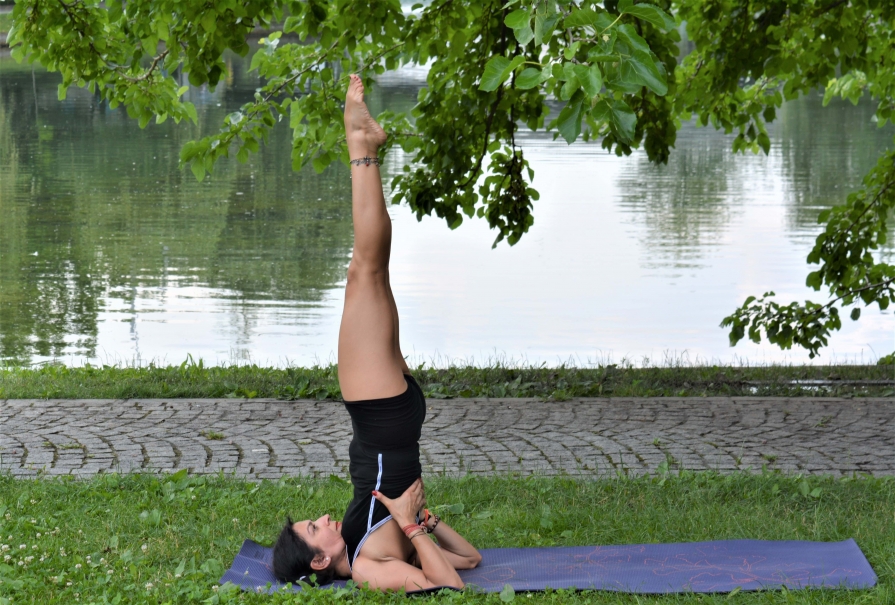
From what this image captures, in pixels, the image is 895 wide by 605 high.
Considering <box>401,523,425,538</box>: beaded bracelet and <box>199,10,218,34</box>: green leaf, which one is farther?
<box>199,10,218,34</box>: green leaf

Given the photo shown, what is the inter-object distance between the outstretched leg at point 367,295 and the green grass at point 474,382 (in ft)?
11.8

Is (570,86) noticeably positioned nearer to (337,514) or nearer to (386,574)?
(386,574)

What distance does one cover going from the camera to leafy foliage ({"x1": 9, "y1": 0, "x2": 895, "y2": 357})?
8.04 meters

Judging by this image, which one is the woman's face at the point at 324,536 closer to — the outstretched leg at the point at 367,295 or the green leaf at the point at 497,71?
the outstretched leg at the point at 367,295

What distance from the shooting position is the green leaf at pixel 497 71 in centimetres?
350

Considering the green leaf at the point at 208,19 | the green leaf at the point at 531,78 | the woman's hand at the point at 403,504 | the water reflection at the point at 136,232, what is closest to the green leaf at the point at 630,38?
the green leaf at the point at 531,78

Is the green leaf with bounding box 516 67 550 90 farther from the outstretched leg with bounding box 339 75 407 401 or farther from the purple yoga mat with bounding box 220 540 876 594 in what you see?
the purple yoga mat with bounding box 220 540 876 594

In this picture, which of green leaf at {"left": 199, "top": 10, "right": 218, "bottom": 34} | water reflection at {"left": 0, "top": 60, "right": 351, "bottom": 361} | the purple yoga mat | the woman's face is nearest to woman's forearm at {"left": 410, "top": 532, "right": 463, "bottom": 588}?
the purple yoga mat

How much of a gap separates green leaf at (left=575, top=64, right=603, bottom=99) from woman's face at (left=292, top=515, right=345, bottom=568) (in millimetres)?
2482

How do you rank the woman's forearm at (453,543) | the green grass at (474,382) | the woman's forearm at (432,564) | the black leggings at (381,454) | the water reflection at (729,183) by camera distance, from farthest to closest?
the water reflection at (729,183) → the green grass at (474,382) → the woman's forearm at (453,543) → the black leggings at (381,454) → the woman's forearm at (432,564)

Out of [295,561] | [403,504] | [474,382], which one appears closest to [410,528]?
[403,504]

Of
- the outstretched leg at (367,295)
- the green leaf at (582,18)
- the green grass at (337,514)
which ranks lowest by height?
the green grass at (337,514)

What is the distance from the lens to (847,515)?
5.67m

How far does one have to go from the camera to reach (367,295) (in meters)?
4.79
